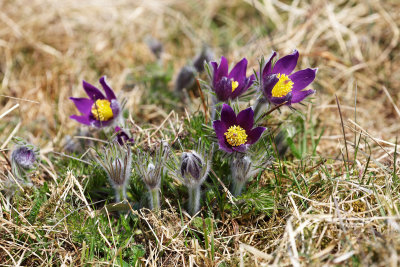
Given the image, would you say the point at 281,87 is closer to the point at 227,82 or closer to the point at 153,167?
the point at 227,82

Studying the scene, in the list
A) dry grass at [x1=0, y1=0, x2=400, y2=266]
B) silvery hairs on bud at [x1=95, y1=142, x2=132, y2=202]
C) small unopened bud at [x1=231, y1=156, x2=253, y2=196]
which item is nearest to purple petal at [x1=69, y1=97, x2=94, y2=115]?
dry grass at [x1=0, y1=0, x2=400, y2=266]

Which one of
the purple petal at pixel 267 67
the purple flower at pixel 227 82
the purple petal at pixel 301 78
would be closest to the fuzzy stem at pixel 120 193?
the purple flower at pixel 227 82

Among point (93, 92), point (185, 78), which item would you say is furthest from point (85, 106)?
point (185, 78)

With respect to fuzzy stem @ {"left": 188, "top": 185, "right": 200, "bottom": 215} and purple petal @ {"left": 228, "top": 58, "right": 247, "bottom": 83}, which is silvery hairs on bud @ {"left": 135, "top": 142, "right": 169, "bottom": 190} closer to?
fuzzy stem @ {"left": 188, "top": 185, "right": 200, "bottom": 215}

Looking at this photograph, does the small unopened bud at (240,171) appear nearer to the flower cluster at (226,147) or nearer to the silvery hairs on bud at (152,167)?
the flower cluster at (226,147)

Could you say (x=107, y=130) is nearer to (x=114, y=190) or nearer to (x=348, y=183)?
(x=114, y=190)

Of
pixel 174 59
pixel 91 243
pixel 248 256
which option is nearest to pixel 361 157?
pixel 248 256
